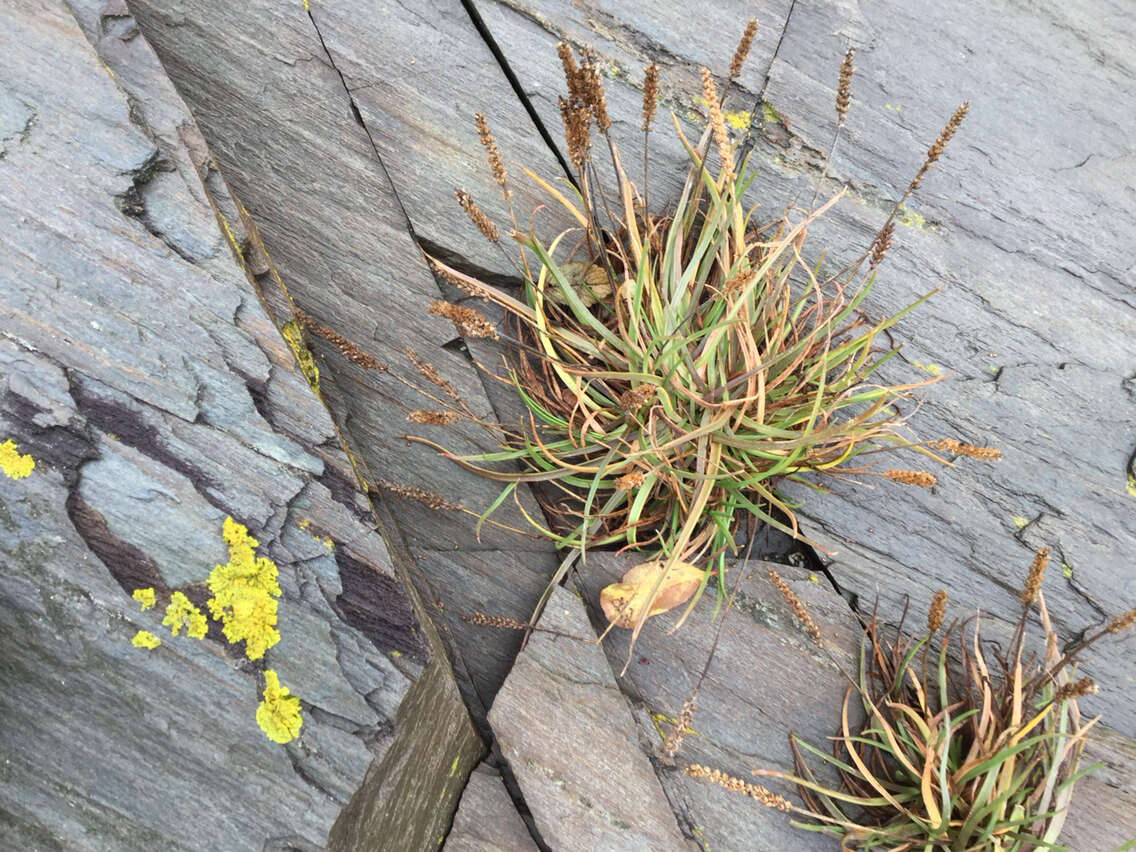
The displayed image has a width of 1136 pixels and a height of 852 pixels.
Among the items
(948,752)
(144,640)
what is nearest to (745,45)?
(948,752)

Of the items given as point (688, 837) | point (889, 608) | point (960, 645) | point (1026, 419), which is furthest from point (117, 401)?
point (1026, 419)

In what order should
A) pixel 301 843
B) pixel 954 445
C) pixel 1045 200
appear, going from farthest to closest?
pixel 1045 200 < pixel 954 445 < pixel 301 843

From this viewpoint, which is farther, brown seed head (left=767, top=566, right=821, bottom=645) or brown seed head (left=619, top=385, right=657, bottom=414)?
brown seed head (left=767, top=566, right=821, bottom=645)

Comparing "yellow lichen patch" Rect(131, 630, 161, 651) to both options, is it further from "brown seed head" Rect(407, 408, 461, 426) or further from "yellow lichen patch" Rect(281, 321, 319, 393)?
"brown seed head" Rect(407, 408, 461, 426)

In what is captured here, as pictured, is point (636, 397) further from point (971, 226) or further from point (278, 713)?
point (971, 226)

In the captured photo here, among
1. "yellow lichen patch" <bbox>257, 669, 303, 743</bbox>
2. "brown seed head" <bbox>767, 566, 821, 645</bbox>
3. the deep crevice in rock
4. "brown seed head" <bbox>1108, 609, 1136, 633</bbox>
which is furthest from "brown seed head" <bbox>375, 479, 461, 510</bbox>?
"brown seed head" <bbox>1108, 609, 1136, 633</bbox>

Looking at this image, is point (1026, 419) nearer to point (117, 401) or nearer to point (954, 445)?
point (954, 445)
